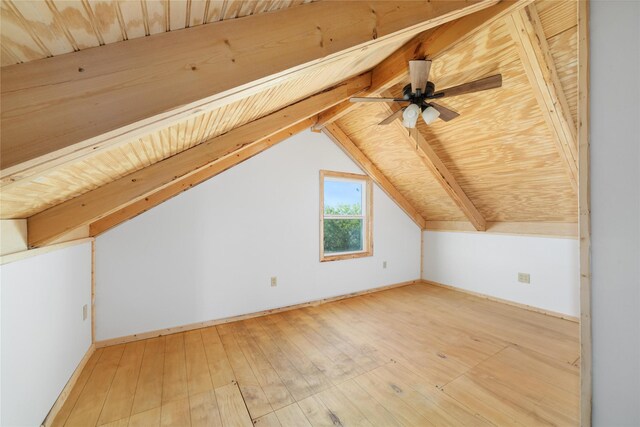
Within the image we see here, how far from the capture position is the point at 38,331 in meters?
1.47

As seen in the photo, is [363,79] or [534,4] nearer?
[534,4]

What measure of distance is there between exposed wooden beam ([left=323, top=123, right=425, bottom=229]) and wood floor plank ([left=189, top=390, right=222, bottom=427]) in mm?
3428

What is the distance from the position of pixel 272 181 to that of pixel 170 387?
2.39 m

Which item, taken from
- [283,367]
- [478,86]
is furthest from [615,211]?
[283,367]

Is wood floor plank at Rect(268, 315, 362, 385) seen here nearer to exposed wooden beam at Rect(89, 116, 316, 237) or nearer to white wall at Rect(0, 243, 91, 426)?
white wall at Rect(0, 243, 91, 426)

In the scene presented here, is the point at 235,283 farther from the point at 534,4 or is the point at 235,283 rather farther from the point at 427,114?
the point at 534,4

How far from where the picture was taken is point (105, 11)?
1.81 feet

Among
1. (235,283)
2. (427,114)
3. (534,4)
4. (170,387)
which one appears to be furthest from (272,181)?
(534,4)

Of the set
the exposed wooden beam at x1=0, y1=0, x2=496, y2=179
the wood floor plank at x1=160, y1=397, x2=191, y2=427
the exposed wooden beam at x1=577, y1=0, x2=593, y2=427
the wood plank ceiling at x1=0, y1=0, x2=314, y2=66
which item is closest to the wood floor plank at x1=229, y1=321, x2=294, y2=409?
the wood floor plank at x1=160, y1=397, x2=191, y2=427

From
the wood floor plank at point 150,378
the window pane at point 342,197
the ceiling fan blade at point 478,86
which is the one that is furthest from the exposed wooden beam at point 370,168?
the wood floor plank at point 150,378

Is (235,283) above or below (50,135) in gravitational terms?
below

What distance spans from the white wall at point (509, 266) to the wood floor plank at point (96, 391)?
15.8ft

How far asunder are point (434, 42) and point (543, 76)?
0.96 metres

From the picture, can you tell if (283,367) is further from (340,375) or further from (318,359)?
(340,375)
